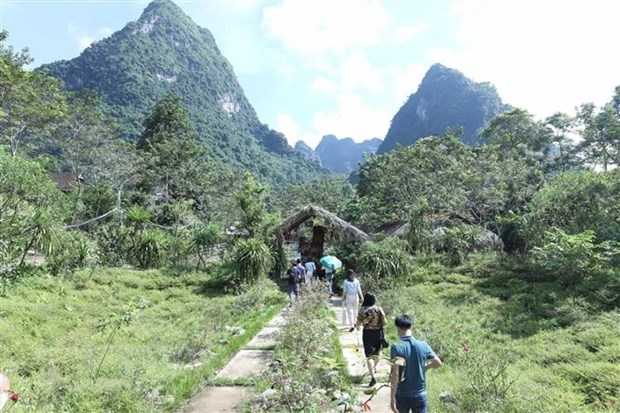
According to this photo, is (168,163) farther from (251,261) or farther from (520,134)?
(520,134)

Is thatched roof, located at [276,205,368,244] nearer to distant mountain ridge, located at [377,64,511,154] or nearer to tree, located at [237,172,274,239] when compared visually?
tree, located at [237,172,274,239]

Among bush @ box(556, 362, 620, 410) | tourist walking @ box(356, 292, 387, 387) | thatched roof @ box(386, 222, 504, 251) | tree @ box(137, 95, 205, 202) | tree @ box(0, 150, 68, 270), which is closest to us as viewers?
bush @ box(556, 362, 620, 410)

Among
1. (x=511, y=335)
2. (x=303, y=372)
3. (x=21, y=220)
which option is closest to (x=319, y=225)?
(x=511, y=335)

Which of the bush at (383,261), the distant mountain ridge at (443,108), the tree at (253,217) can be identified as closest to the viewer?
the bush at (383,261)

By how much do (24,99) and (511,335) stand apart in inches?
827

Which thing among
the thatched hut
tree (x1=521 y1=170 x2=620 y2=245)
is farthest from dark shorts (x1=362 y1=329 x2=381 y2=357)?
the thatched hut

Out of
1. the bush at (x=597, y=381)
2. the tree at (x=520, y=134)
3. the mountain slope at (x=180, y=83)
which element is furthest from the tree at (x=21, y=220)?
the mountain slope at (x=180, y=83)

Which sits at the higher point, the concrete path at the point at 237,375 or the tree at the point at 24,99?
the tree at the point at 24,99

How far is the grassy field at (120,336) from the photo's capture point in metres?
4.98

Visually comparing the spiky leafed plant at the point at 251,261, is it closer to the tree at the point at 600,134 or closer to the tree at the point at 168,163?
the tree at the point at 168,163

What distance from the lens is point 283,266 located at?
1692 cm

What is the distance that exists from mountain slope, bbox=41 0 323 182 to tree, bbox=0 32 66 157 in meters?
35.0

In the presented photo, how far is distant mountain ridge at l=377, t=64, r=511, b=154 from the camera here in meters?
97.6

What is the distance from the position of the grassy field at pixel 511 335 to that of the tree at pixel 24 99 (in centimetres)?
1654
